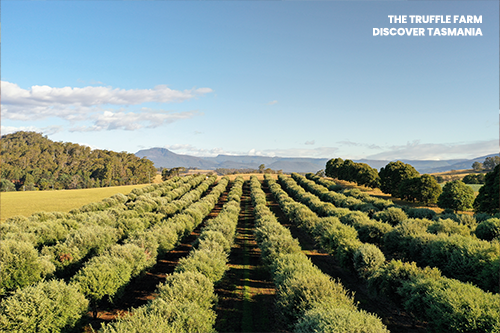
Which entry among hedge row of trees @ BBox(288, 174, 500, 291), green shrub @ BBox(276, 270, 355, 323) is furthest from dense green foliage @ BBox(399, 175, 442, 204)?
green shrub @ BBox(276, 270, 355, 323)

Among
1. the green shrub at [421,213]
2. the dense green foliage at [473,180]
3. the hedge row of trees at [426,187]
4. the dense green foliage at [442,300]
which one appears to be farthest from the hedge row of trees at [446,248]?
the dense green foliage at [473,180]

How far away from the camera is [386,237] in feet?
88.2

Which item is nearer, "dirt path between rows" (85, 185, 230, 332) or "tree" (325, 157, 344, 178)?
"dirt path between rows" (85, 185, 230, 332)

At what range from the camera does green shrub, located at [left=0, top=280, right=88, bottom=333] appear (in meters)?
12.7

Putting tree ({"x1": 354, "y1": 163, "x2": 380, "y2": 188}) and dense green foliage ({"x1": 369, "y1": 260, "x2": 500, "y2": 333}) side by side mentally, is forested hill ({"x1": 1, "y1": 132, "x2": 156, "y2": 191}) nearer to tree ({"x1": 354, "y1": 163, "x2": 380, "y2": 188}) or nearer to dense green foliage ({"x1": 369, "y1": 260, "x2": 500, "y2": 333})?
tree ({"x1": 354, "y1": 163, "x2": 380, "y2": 188})

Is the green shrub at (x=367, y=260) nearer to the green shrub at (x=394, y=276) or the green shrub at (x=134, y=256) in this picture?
the green shrub at (x=394, y=276)

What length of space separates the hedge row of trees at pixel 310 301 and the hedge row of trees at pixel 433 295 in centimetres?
269

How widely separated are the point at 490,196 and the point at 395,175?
29.1 meters

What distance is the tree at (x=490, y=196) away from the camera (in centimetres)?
3772

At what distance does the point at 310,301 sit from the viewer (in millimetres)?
13398

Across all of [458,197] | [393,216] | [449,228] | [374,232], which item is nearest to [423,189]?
[458,197]

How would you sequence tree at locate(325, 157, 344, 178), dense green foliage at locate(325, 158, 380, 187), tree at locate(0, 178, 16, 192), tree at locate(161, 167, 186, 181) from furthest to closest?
tree at locate(161, 167, 186, 181), tree at locate(0, 178, 16, 192), tree at locate(325, 157, 344, 178), dense green foliage at locate(325, 158, 380, 187)

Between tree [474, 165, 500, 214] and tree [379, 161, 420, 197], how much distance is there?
2427 cm

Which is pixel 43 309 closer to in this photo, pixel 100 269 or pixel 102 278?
pixel 102 278
